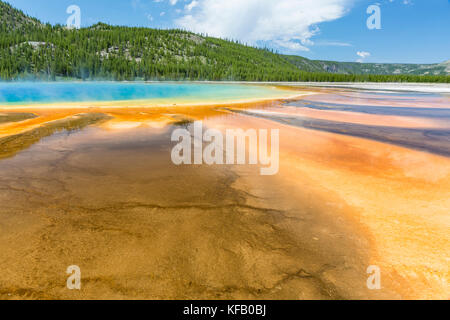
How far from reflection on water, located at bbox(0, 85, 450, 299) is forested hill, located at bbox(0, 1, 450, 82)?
112 m

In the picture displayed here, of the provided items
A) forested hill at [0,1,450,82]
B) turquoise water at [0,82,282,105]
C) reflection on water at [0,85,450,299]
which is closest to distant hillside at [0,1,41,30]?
forested hill at [0,1,450,82]

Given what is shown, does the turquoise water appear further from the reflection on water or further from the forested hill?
the forested hill

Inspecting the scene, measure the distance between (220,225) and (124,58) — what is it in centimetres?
14737

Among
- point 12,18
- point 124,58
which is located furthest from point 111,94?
point 12,18

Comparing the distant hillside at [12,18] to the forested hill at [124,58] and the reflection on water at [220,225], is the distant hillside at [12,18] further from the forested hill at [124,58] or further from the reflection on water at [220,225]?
the reflection on water at [220,225]

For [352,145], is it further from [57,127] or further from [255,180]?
[57,127]

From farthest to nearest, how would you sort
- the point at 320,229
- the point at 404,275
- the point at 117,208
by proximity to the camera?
the point at 117,208, the point at 320,229, the point at 404,275

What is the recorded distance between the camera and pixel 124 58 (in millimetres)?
131125

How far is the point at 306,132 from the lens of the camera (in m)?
11.6

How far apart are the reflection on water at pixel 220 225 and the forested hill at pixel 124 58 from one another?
112 m

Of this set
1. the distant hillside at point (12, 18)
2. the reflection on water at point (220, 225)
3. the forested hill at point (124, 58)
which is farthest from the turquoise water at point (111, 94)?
the distant hillside at point (12, 18)

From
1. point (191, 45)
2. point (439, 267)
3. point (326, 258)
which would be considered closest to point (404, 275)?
point (439, 267)

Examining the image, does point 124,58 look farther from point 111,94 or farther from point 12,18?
point 12,18

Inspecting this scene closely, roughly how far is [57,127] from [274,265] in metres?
12.6
